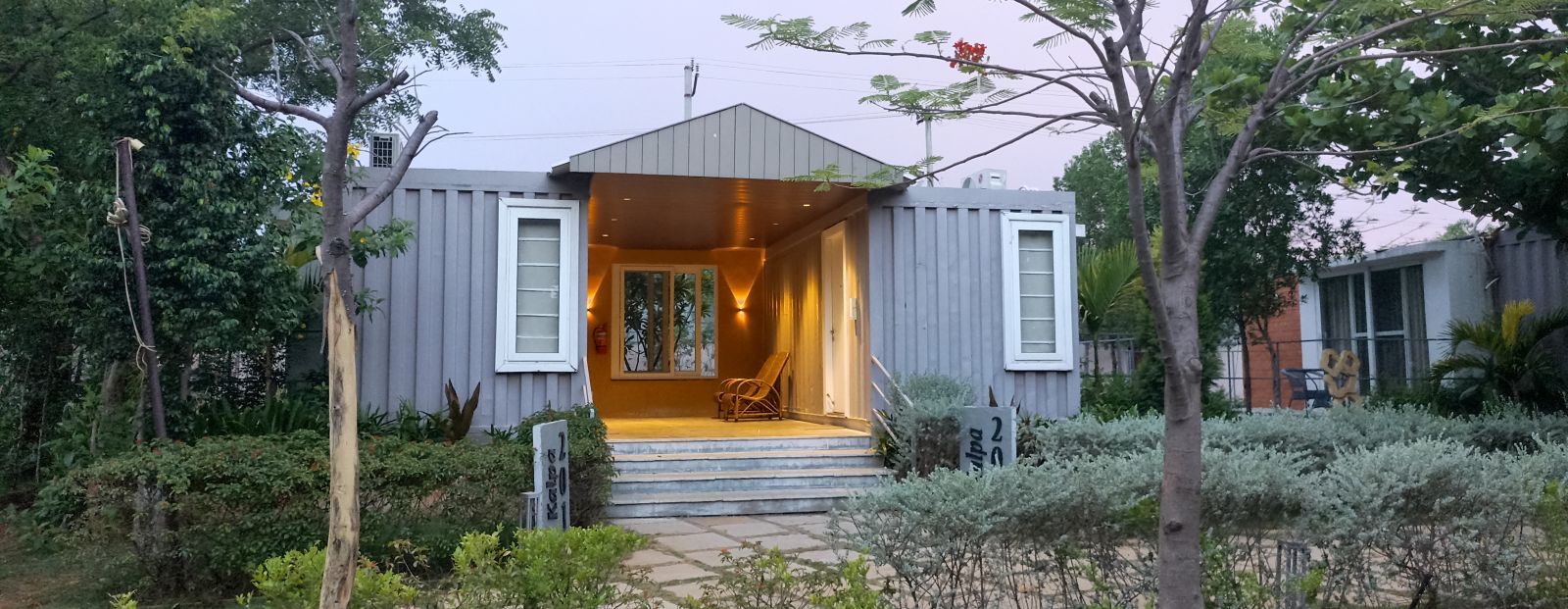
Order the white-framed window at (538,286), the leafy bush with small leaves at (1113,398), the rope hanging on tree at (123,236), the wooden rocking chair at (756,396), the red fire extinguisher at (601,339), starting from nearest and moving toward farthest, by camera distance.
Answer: the rope hanging on tree at (123,236) < the white-framed window at (538,286) < the leafy bush with small leaves at (1113,398) < the wooden rocking chair at (756,396) < the red fire extinguisher at (601,339)

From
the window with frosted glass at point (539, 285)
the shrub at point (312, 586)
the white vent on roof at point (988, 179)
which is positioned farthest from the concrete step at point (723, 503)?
the shrub at point (312, 586)

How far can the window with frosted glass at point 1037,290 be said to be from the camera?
1009 centimetres

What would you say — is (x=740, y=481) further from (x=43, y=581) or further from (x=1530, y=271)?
(x=1530, y=271)

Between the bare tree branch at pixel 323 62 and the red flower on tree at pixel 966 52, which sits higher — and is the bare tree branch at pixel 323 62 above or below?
below

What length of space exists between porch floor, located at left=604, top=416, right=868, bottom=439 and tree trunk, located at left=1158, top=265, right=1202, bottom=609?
643 cm

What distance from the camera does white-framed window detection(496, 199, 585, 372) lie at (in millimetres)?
8992

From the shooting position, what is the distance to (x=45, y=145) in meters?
8.48

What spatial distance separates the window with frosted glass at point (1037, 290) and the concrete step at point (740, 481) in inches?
82.6

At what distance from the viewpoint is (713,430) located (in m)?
11.0

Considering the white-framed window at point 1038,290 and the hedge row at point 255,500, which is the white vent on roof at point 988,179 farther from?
the hedge row at point 255,500

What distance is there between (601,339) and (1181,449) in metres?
11.1

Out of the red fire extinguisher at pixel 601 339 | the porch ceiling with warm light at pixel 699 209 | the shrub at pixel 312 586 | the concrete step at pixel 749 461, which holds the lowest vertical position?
the concrete step at pixel 749 461

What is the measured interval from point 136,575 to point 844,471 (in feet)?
16.7

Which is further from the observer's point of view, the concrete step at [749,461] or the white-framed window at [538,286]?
the white-framed window at [538,286]
